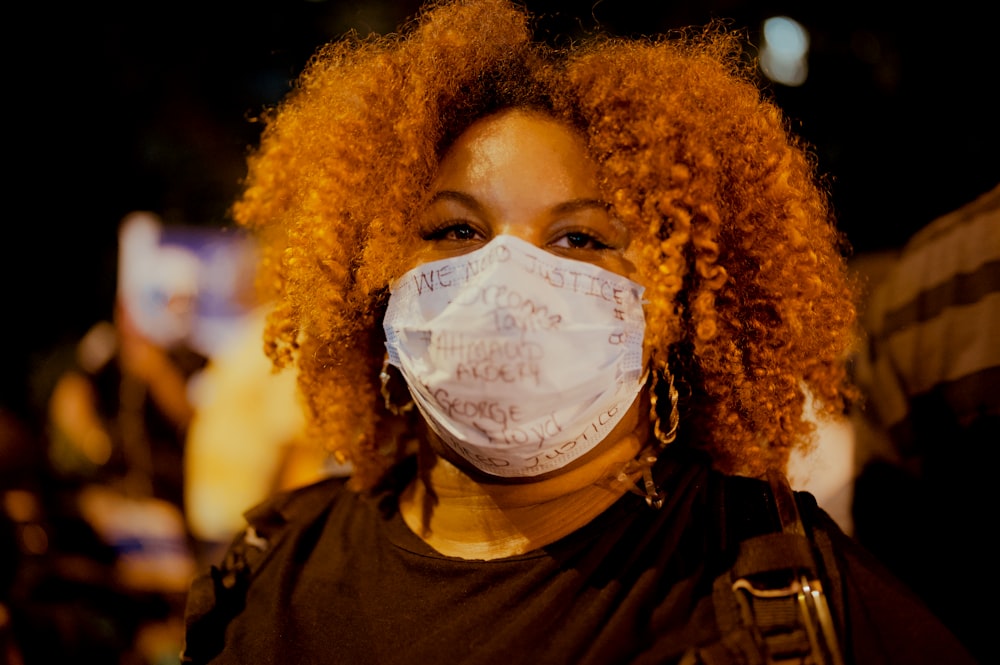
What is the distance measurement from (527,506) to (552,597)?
22cm

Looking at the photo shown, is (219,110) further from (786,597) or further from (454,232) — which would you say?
(786,597)

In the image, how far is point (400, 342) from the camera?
170 cm

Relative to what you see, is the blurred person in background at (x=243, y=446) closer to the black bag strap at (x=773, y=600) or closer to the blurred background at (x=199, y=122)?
the blurred background at (x=199, y=122)

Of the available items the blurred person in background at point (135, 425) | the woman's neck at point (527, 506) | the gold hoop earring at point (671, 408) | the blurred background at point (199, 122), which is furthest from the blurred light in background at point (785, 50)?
the blurred person in background at point (135, 425)

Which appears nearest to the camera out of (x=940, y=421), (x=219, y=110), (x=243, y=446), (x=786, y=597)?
(x=786, y=597)

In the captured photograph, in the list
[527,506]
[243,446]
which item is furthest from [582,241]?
[243,446]

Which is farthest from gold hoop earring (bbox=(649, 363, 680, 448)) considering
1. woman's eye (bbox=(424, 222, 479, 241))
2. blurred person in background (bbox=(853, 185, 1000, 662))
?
blurred person in background (bbox=(853, 185, 1000, 662))

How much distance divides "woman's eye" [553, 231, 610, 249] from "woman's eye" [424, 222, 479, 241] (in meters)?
0.22

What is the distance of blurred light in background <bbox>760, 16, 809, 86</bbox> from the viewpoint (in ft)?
11.3

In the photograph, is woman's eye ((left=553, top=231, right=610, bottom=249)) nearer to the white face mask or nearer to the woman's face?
the woman's face

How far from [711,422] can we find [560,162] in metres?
0.75

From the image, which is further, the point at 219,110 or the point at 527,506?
Answer: the point at 219,110

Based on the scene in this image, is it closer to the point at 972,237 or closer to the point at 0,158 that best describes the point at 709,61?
the point at 972,237

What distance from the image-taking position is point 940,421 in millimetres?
2258
